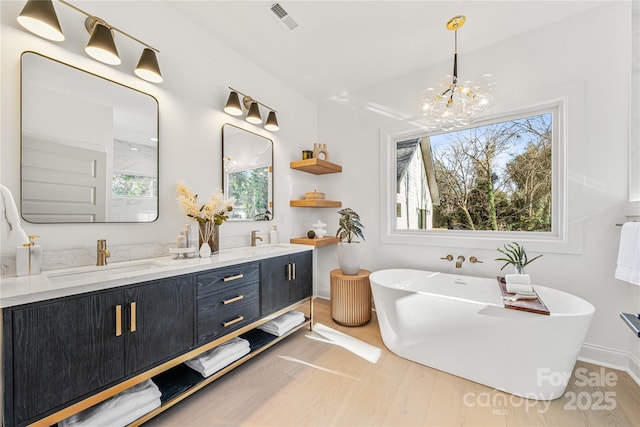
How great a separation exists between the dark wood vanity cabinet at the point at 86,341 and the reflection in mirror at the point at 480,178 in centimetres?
256

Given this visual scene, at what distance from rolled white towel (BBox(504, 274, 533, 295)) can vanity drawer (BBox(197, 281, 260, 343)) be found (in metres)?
1.99

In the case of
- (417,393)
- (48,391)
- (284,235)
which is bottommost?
(417,393)

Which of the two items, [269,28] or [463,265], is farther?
[463,265]

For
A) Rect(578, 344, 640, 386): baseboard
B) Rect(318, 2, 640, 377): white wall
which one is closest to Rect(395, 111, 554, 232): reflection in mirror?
Rect(318, 2, 640, 377): white wall

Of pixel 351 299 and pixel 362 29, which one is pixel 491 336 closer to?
pixel 351 299

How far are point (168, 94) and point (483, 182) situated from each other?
306cm

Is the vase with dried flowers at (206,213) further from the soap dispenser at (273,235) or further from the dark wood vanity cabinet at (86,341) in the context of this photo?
the soap dispenser at (273,235)

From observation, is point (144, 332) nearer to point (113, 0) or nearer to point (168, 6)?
point (113, 0)

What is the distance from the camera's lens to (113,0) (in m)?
1.65

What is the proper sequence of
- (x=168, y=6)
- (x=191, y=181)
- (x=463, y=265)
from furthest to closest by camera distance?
(x=463, y=265), (x=191, y=181), (x=168, y=6)

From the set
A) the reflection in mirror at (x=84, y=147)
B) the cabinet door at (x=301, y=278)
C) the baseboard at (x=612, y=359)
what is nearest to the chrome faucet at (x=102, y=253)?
the reflection in mirror at (x=84, y=147)

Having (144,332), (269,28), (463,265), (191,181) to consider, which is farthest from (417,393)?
(269,28)

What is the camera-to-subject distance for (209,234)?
1982 millimetres

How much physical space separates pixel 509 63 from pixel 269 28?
227 cm
